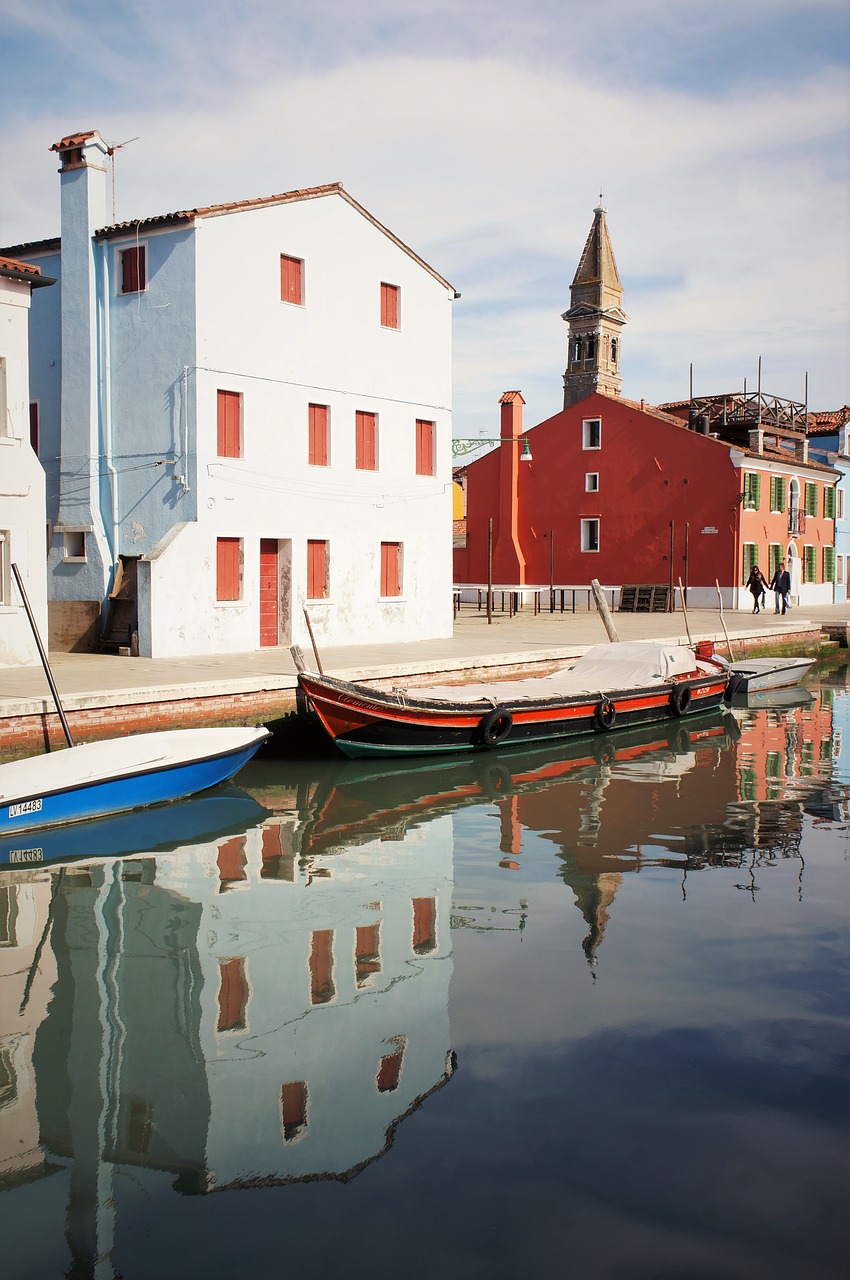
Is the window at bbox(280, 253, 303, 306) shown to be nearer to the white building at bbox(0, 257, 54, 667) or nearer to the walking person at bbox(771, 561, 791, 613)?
the white building at bbox(0, 257, 54, 667)

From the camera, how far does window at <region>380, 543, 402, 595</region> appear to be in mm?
23859

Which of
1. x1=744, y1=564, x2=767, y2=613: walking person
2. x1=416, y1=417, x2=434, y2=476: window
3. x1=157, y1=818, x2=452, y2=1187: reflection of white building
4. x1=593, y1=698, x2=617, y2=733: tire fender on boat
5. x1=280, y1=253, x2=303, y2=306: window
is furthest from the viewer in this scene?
x1=744, y1=564, x2=767, y2=613: walking person

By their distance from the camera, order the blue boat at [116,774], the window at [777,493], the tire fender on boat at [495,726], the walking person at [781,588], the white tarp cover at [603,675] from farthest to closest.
Answer: the window at [777,493]
the walking person at [781,588]
the white tarp cover at [603,675]
the tire fender on boat at [495,726]
the blue boat at [116,774]

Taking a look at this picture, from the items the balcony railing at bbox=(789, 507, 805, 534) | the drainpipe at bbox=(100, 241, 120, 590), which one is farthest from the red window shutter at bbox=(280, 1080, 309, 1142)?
the balcony railing at bbox=(789, 507, 805, 534)

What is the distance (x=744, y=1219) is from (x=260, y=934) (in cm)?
463

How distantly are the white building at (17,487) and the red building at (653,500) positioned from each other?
917 inches

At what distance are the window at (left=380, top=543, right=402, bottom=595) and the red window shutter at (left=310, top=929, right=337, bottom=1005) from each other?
1546 cm

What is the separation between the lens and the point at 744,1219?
192 inches

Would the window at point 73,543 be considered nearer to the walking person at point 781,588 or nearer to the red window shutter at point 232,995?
the red window shutter at point 232,995

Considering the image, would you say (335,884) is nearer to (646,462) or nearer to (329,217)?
(329,217)

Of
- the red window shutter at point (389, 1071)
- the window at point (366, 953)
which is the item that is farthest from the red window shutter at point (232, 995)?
the red window shutter at point (389, 1071)

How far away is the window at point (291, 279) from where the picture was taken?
21312mm

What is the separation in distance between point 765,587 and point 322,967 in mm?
32900

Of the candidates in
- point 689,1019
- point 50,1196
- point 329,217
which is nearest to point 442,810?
point 689,1019
